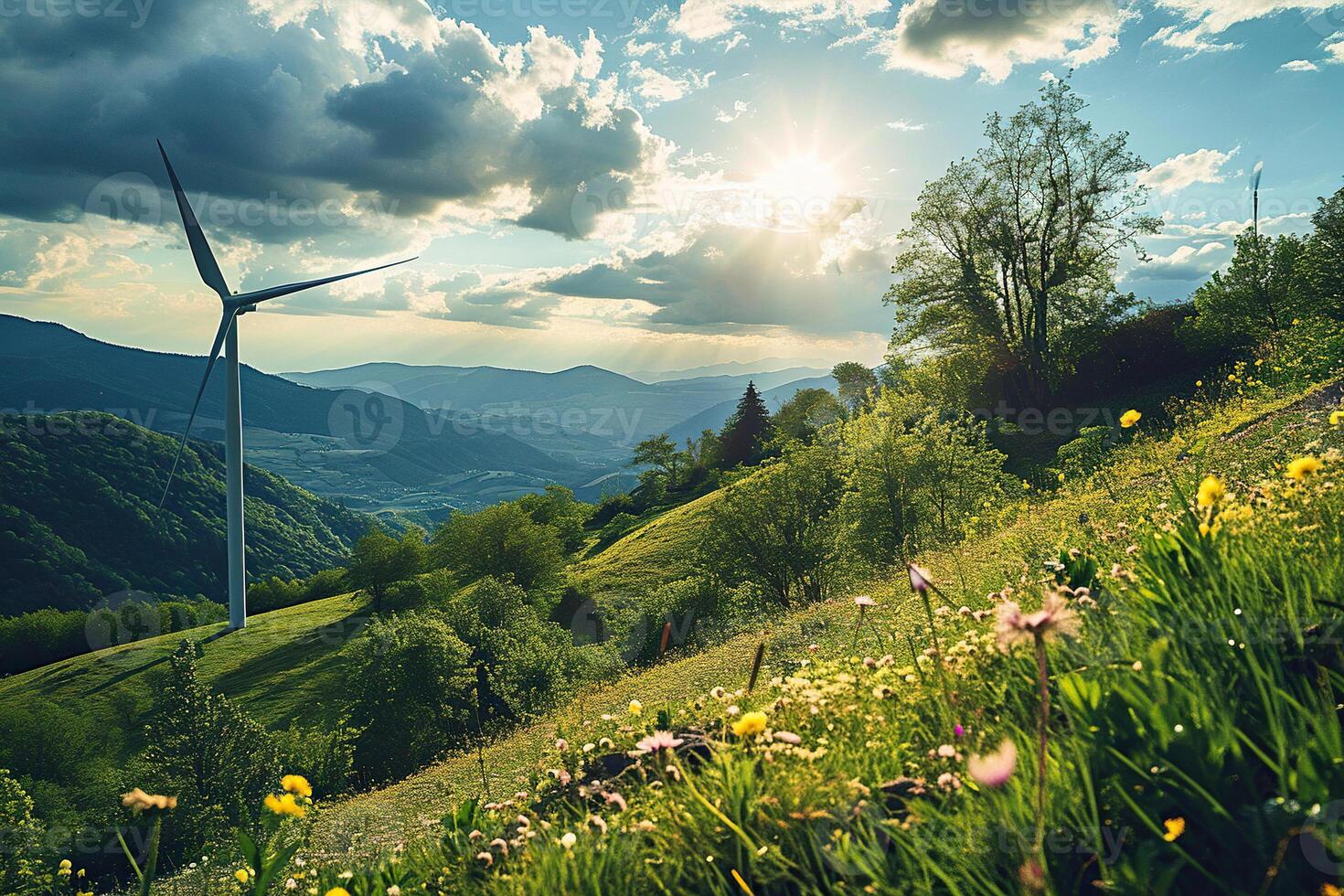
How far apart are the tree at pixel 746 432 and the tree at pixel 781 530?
64231 millimetres

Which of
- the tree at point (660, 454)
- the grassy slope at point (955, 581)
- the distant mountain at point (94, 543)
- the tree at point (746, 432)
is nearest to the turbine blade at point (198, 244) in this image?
the grassy slope at point (955, 581)

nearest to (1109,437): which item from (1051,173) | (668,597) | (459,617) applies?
(1051,173)

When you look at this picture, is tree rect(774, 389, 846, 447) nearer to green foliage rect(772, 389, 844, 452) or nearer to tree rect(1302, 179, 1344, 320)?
green foliage rect(772, 389, 844, 452)

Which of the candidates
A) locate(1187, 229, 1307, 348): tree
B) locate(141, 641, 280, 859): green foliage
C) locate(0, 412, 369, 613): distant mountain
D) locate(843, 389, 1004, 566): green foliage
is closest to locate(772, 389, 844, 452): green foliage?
locate(1187, 229, 1307, 348): tree

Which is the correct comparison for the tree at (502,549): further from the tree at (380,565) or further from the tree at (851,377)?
the tree at (851,377)

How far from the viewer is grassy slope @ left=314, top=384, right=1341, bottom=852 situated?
28.8ft

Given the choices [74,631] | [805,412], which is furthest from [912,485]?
[74,631]

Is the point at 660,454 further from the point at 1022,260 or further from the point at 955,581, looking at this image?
the point at 955,581

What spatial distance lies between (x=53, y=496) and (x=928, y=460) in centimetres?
23725

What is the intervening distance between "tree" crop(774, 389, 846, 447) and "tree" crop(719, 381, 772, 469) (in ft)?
8.18

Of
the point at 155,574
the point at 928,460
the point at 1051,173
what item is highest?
the point at 1051,173

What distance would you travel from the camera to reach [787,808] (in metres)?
2.65

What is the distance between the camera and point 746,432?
106750mm

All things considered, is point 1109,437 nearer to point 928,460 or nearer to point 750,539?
point 928,460
